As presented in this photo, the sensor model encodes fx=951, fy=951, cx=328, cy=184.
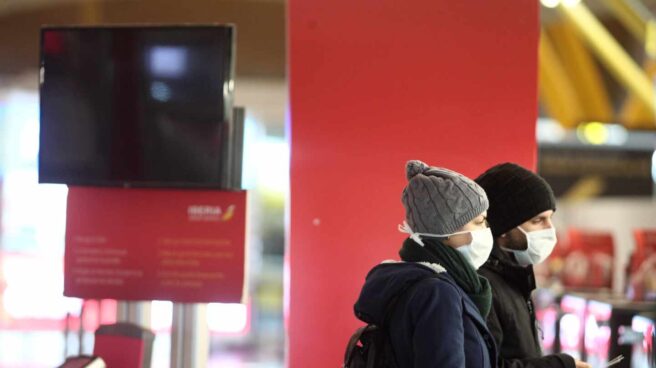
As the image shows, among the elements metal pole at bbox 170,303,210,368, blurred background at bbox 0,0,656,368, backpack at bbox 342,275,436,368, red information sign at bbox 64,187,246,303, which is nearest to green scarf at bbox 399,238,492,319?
backpack at bbox 342,275,436,368

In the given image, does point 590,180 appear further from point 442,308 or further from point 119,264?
point 442,308

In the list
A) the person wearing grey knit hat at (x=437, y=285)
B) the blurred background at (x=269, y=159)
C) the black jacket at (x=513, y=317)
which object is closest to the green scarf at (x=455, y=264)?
the person wearing grey knit hat at (x=437, y=285)

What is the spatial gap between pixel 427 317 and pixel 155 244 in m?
1.78

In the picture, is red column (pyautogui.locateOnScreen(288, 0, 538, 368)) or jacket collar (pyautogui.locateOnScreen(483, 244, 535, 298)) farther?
red column (pyautogui.locateOnScreen(288, 0, 538, 368))

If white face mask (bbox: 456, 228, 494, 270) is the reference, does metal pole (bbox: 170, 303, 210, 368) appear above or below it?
below

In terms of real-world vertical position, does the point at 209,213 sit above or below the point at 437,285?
above

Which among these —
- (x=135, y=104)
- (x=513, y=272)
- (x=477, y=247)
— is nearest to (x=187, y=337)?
(x=135, y=104)

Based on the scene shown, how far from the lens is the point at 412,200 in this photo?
248cm

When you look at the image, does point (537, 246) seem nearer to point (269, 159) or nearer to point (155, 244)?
point (155, 244)

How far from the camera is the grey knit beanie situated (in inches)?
96.0

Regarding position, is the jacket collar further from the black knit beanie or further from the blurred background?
the blurred background

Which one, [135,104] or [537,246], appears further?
[135,104]

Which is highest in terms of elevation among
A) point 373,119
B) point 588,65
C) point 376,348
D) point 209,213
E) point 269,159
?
point 588,65

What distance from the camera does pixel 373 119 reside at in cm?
384
